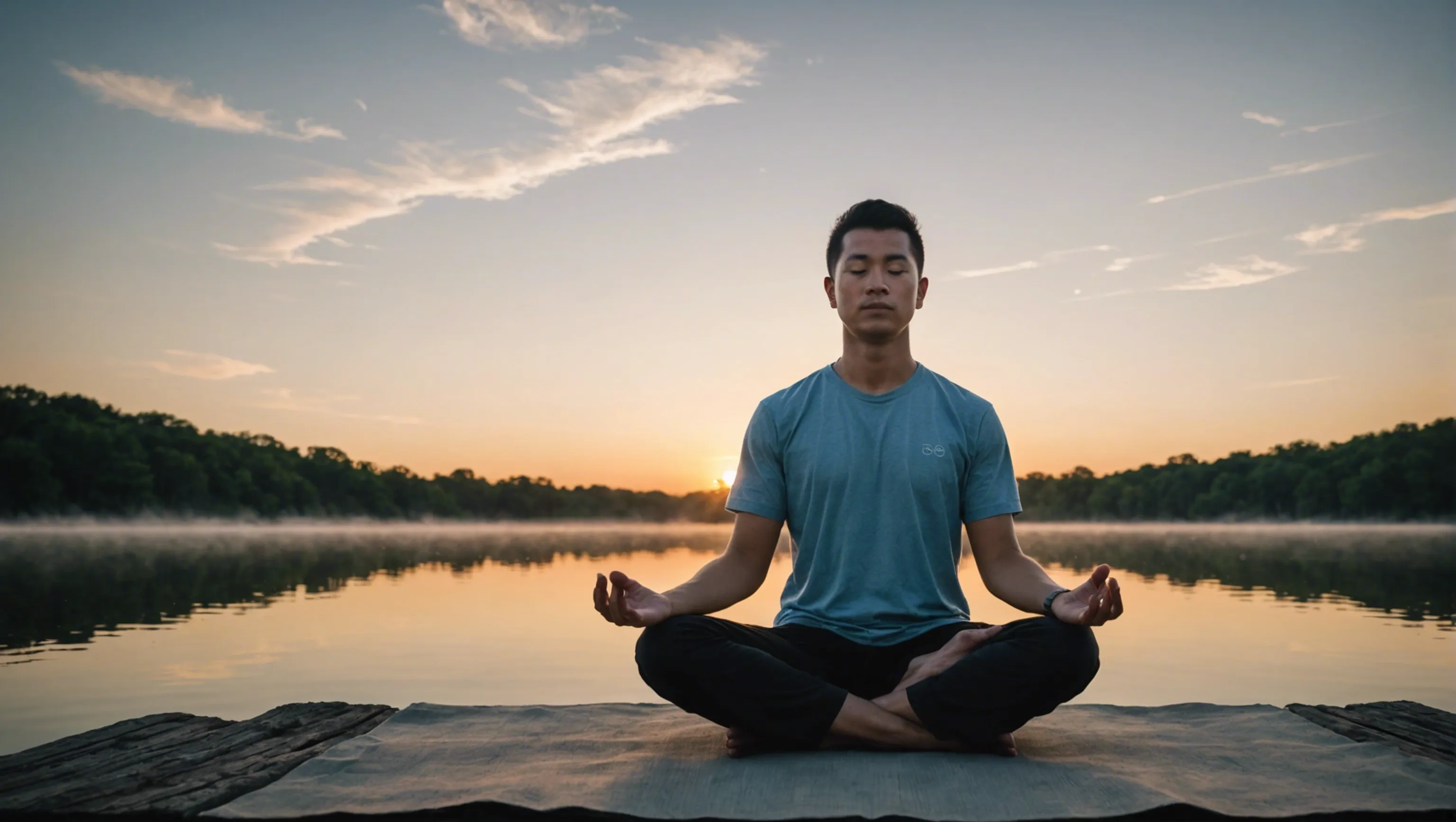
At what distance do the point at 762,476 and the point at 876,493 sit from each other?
0.38 m

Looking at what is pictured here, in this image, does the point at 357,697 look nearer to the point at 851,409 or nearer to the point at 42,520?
the point at 851,409

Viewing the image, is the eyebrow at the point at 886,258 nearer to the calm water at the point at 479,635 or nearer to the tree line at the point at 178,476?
the calm water at the point at 479,635

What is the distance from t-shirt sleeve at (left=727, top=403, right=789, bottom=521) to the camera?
323 centimetres

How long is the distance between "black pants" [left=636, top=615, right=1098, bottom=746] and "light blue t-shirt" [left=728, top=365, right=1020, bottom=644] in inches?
12.5

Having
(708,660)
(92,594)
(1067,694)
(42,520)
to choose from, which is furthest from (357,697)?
(42,520)

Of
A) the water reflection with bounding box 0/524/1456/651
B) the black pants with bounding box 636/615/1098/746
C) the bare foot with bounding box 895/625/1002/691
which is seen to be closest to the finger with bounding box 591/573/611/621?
the black pants with bounding box 636/615/1098/746

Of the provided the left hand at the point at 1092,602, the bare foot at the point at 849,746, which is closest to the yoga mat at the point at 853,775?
the bare foot at the point at 849,746

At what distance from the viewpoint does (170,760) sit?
2744 millimetres

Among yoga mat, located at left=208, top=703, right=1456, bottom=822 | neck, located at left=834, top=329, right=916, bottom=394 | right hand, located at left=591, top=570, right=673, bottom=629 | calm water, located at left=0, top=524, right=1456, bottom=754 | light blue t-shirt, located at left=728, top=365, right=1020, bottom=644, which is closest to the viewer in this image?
yoga mat, located at left=208, top=703, right=1456, bottom=822

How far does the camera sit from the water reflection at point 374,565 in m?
10.5

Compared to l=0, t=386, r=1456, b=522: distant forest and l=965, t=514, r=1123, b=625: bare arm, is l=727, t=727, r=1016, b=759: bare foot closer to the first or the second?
l=965, t=514, r=1123, b=625: bare arm

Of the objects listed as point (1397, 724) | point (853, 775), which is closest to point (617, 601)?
point (853, 775)

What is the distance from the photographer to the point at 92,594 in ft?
40.3

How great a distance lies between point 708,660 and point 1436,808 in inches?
67.5
